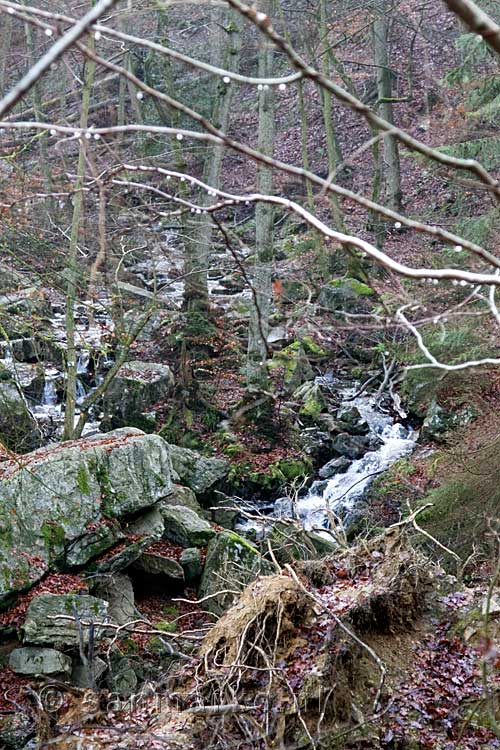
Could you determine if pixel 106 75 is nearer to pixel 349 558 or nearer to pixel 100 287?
pixel 100 287

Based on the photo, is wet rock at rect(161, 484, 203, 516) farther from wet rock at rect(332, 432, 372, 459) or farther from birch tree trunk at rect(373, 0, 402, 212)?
birch tree trunk at rect(373, 0, 402, 212)

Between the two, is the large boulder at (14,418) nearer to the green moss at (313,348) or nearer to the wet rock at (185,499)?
the wet rock at (185,499)

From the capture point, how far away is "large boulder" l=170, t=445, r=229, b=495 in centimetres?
1164

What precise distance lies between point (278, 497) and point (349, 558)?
675cm

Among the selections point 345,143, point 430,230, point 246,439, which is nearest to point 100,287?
point 246,439

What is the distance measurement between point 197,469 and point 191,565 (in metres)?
2.38

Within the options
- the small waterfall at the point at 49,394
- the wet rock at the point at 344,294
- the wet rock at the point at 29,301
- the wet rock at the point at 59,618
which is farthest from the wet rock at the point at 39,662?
the wet rock at the point at 344,294

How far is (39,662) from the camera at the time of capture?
7.10m

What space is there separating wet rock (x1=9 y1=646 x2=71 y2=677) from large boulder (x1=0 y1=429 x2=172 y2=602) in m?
0.64

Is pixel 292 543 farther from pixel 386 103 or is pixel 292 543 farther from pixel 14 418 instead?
pixel 386 103

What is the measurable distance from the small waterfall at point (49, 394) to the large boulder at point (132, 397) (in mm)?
1429

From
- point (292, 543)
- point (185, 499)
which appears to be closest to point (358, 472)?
point (185, 499)

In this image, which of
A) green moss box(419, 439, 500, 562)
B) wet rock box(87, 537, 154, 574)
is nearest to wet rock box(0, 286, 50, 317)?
wet rock box(87, 537, 154, 574)

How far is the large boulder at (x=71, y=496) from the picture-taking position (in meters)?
7.93
